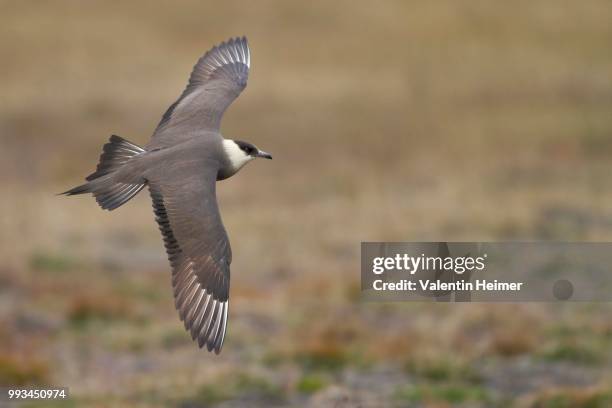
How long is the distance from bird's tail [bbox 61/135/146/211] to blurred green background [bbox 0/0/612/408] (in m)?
1.70

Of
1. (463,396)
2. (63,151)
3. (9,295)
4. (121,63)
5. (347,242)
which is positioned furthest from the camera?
(121,63)

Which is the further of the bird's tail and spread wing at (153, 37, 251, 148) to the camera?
spread wing at (153, 37, 251, 148)

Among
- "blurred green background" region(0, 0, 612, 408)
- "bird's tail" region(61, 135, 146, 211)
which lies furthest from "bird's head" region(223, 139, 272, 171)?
"blurred green background" region(0, 0, 612, 408)

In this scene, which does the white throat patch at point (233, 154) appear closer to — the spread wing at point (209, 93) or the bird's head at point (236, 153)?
the bird's head at point (236, 153)

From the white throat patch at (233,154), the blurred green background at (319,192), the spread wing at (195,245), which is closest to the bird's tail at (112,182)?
the spread wing at (195,245)

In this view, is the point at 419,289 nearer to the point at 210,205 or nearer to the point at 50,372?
the point at 50,372

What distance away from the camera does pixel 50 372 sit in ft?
35.0

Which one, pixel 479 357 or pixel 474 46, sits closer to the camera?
pixel 479 357

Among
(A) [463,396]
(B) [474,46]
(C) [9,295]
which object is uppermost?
(B) [474,46]

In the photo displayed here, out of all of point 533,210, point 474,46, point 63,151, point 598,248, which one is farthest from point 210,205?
point 474,46

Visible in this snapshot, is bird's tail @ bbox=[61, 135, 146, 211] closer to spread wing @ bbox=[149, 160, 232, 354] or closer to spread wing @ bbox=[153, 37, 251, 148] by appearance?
spread wing @ bbox=[149, 160, 232, 354]

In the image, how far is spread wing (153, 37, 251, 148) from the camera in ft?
25.3

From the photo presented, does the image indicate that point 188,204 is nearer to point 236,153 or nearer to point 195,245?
point 195,245

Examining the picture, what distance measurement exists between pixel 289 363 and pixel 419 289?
3.10 meters
